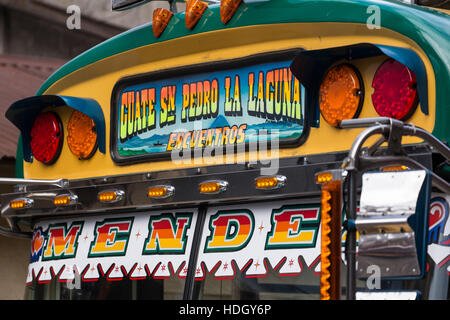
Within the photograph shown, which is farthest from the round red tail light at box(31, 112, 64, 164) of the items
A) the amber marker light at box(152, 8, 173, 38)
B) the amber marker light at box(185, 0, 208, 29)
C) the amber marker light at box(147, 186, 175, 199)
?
the amber marker light at box(185, 0, 208, 29)

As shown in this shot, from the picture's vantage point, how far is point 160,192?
3816 mm

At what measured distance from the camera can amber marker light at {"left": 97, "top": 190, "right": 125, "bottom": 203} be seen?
4.01m

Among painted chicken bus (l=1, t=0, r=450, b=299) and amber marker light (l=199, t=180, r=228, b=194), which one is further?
amber marker light (l=199, t=180, r=228, b=194)

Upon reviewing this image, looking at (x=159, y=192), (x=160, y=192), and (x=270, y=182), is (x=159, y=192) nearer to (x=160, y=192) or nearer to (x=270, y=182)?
(x=160, y=192)

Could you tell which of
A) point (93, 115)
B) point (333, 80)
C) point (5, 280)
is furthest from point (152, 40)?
point (5, 280)

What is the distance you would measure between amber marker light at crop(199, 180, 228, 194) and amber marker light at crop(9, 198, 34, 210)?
1192mm

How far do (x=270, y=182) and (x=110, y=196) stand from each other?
0.94 m

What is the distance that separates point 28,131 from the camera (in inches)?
185

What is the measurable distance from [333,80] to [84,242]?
1.49 meters

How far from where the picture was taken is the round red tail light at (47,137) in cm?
456

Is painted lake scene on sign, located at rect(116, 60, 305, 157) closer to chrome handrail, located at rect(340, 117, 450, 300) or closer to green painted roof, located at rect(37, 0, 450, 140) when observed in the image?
green painted roof, located at rect(37, 0, 450, 140)

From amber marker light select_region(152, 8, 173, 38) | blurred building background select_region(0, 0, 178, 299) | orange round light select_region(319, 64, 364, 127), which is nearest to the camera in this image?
A: orange round light select_region(319, 64, 364, 127)

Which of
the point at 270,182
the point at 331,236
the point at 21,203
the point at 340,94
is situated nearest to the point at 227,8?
the point at 340,94

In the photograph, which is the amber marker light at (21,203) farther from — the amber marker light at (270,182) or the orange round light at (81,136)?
the amber marker light at (270,182)
